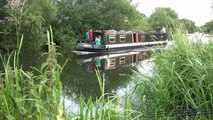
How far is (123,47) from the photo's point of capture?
18594mm

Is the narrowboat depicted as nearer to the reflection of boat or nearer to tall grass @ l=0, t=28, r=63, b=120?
the reflection of boat

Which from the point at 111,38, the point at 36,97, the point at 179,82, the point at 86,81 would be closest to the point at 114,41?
the point at 111,38

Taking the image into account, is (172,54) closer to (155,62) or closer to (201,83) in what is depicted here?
(155,62)

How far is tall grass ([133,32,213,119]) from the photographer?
313cm

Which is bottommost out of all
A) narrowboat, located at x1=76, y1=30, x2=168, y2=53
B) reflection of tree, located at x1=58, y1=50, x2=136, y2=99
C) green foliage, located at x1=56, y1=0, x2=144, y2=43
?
reflection of tree, located at x1=58, y1=50, x2=136, y2=99

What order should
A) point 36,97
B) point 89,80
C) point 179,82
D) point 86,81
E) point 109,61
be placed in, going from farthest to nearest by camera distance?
point 109,61, point 89,80, point 86,81, point 179,82, point 36,97

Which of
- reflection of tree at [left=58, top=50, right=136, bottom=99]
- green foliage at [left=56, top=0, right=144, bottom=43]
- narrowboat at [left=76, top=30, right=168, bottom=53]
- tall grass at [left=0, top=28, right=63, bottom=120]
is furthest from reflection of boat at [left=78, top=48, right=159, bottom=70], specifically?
green foliage at [left=56, top=0, right=144, bottom=43]

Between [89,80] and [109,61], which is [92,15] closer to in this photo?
[109,61]

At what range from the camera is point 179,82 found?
3.26m

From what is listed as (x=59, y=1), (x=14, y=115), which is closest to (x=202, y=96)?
(x=14, y=115)

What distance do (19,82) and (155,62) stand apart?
79.4 inches

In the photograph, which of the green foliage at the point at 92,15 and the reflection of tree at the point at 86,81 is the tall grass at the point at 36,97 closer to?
the reflection of tree at the point at 86,81

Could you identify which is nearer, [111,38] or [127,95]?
[127,95]

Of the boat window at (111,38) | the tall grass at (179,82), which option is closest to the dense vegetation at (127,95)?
the tall grass at (179,82)
